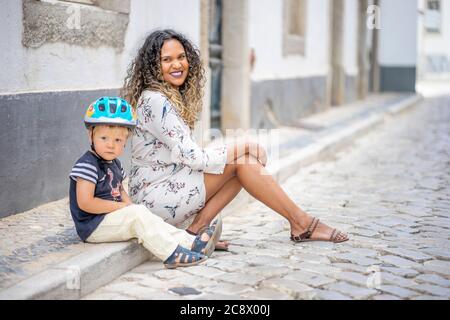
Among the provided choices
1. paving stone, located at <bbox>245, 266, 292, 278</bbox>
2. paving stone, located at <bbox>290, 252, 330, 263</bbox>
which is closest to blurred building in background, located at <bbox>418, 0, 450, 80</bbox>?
paving stone, located at <bbox>290, 252, 330, 263</bbox>

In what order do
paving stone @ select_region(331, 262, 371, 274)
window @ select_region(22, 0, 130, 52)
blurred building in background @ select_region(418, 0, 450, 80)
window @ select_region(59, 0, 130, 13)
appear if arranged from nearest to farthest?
paving stone @ select_region(331, 262, 371, 274) → window @ select_region(22, 0, 130, 52) → window @ select_region(59, 0, 130, 13) → blurred building in background @ select_region(418, 0, 450, 80)

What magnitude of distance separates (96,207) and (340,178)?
3952mm

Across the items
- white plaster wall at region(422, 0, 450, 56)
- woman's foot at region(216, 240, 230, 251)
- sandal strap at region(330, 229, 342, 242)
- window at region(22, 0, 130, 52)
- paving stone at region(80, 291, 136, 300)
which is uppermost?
white plaster wall at region(422, 0, 450, 56)

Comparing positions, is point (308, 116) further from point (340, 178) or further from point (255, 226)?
point (255, 226)

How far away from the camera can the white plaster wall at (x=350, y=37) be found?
50.0ft

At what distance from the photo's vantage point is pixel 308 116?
12344 mm

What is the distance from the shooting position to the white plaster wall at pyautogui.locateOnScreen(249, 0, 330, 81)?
950cm

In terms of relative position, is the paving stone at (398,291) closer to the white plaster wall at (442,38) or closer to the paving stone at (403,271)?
the paving stone at (403,271)

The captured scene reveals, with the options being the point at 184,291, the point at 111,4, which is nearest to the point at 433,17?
→ the point at 111,4

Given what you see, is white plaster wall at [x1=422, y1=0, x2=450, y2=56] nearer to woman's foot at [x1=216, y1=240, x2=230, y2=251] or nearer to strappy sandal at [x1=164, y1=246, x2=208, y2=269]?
woman's foot at [x1=216, y1=240, x2=230, y2=251]

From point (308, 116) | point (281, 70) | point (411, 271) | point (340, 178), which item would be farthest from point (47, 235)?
point (308, 116)

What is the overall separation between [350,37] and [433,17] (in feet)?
85.5

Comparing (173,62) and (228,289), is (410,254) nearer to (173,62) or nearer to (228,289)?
(228,289)
